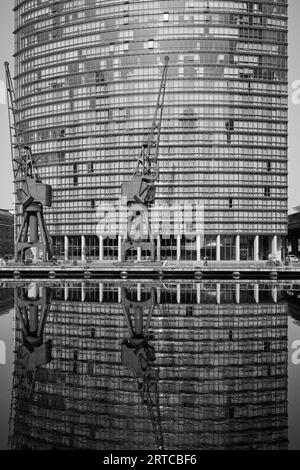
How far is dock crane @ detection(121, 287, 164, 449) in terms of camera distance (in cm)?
1368

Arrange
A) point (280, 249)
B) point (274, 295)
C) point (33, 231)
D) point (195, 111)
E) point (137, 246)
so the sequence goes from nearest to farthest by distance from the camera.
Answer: point (274, 295) < point (137, 246) < point (33, 231) < point (195, 111) < point (280, 249)

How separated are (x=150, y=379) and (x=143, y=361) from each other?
8.93 ft

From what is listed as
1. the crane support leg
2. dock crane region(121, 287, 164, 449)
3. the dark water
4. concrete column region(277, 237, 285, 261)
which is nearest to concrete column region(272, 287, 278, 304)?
the dark water

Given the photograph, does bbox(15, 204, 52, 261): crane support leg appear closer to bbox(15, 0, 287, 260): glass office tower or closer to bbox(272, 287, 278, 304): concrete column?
bbox(15, 0, 287, 260): glass office tower

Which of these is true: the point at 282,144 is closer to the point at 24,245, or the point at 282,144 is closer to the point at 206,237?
the point at 206,237

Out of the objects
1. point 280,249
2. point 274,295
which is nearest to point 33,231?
point 274,295

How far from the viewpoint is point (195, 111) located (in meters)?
114

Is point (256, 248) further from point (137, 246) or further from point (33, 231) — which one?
point (33, 231)

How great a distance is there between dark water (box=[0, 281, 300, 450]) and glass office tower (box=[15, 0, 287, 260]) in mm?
82277

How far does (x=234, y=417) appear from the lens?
13406mm

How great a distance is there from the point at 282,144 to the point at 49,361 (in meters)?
107

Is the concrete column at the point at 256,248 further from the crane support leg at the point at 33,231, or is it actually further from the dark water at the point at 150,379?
the dark water at the point at 150,379
